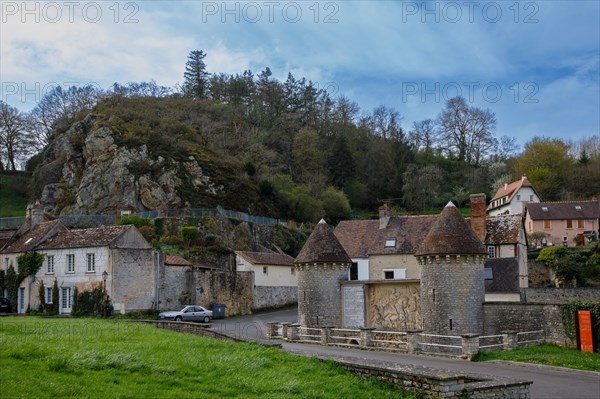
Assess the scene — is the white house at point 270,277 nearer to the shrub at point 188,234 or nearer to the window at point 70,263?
the shrub at point 188,234

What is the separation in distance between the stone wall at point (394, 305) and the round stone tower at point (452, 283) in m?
3.67

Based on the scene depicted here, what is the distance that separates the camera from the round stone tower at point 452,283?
90.1ft

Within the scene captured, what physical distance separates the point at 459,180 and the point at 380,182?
11.5m

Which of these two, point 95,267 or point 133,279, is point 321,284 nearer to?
point 133,279

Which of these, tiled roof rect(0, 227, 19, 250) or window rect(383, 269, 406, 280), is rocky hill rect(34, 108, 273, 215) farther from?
window rect(383, 269, 406, 280)

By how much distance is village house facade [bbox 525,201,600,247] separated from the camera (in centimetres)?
6606

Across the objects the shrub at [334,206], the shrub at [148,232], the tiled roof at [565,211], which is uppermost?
the shrub at [334,206]

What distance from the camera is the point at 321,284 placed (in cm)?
3241

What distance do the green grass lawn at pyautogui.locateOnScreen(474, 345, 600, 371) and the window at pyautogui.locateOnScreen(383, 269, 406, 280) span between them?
1851 cm

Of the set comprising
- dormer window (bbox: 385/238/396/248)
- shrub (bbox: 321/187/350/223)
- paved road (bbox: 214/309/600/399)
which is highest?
shrub (bbox: 321/187/350/223)

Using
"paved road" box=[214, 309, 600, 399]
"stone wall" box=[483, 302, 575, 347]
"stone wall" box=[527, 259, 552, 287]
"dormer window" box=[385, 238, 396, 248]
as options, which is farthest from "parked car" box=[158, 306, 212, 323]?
"stone wall" box=[527, 259, 552, 287]

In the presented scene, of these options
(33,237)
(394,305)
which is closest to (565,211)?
(394,305)

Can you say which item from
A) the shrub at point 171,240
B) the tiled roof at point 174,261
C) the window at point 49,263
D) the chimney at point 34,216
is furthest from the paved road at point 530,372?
the chimney at point 34,216

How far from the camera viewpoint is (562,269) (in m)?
53.8
